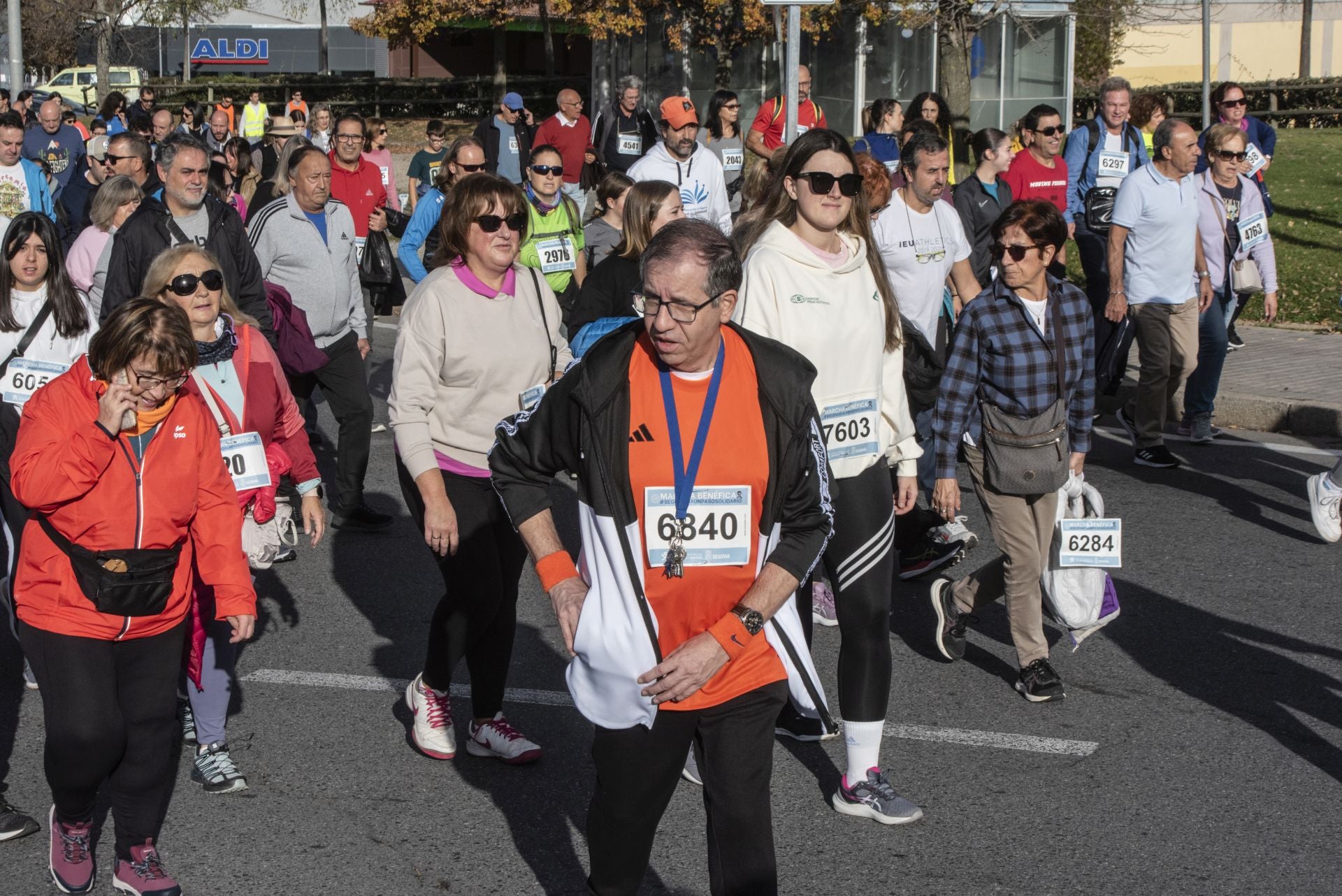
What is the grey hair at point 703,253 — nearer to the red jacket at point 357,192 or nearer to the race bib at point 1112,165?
the red jacket at point 357,192

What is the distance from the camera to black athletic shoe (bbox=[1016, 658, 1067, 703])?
5.84 metres

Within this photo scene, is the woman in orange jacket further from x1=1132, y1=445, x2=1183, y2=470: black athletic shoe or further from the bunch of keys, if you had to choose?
x1=1132, y1=445, x2=1183, y2=470: black athletic shoe

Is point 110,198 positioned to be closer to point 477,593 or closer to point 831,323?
point 477,593

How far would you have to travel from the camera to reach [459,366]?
5.00m

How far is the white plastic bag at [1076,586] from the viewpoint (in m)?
5.89

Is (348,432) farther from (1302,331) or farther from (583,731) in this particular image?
(1302,331)

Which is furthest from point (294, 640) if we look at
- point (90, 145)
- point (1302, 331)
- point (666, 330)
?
point (90, 145)

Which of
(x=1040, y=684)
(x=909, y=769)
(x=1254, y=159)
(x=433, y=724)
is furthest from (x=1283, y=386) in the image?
(x=433, y=724)

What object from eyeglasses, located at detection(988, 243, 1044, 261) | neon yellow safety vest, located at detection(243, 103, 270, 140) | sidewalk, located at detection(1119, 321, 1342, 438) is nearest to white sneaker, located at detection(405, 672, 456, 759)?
eyeglasses, located at detection(988, 243, 1044, 261)

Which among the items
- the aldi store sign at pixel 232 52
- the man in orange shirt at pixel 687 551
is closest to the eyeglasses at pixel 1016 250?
the man in orange shirt at pixel 687 551

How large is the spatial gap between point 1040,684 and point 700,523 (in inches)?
116

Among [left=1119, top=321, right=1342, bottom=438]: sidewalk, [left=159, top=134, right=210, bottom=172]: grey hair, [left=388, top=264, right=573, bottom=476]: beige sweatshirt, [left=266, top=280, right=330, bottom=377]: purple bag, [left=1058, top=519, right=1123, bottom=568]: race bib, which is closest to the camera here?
[left=388, top=264, right=573, bottom=476]: beige sweatshirt

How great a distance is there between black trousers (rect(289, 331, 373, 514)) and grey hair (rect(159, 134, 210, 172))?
126cm

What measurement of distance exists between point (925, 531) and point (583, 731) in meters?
2.71
